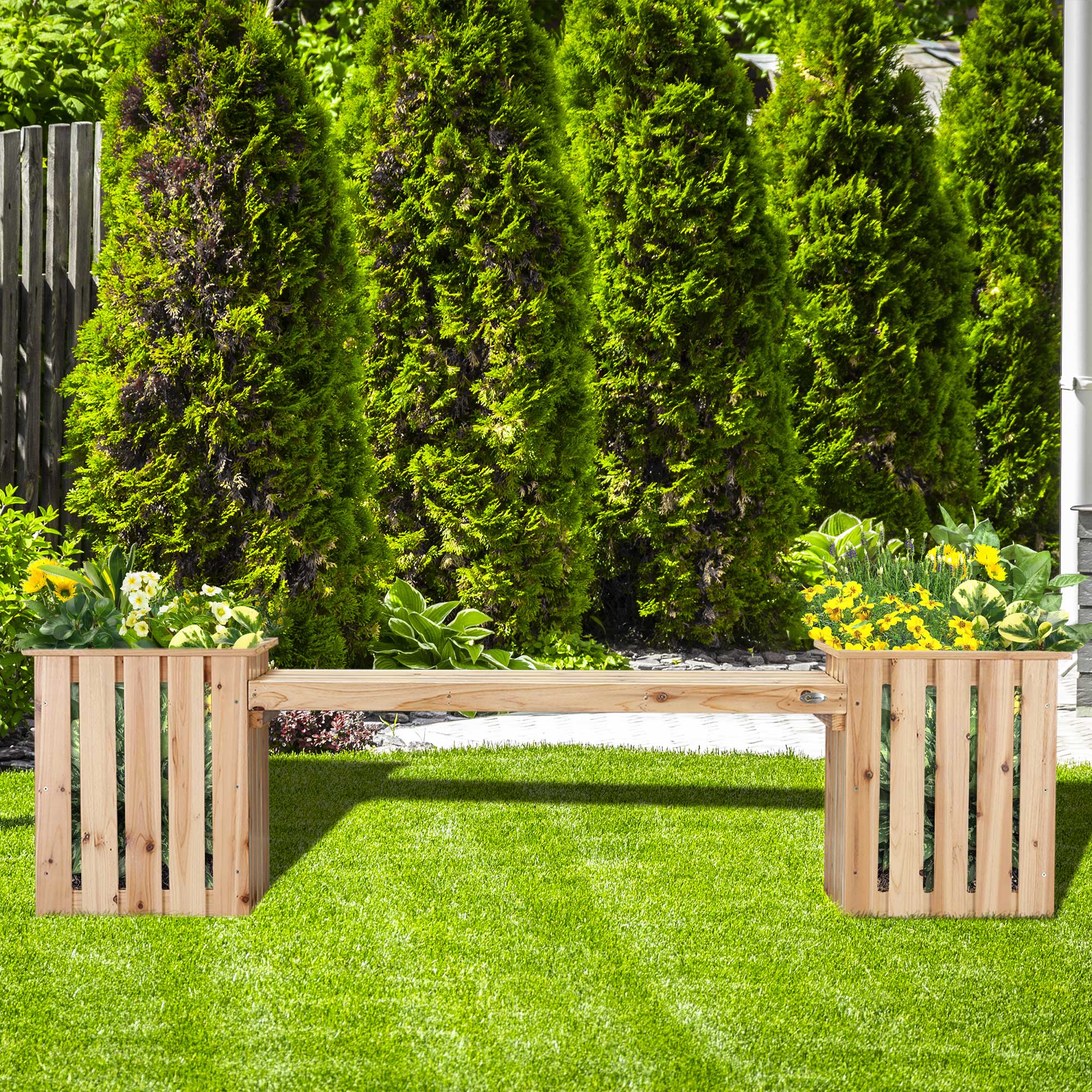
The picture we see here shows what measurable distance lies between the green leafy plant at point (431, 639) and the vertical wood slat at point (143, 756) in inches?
112

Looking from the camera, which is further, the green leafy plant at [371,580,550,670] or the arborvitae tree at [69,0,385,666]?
the green leafy plant at [371,580,550,670]

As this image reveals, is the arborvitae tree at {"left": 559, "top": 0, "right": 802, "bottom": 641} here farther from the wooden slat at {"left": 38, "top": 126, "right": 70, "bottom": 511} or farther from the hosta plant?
the wooden slat at {"left": 38, "top": 126, "right": 70, "bottom": 511}

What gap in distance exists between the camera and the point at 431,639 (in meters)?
6.28

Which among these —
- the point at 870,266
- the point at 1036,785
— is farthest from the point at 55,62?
the point at 1036,785

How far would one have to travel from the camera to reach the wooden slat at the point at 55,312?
667 centimetres

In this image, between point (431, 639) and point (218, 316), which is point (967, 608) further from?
point (218, 316)

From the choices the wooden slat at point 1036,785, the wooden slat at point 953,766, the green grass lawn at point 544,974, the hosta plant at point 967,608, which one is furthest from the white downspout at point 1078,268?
the wooden slat at point 953,766

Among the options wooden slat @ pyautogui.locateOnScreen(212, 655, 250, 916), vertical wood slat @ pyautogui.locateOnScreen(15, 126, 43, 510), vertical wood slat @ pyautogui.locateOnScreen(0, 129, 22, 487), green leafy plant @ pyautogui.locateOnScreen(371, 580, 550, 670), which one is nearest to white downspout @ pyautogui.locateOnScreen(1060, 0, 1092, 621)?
green leafy plant @ pyautogui.locateOnScreen(371, 580, 550, 670)

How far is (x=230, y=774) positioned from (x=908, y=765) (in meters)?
1.88

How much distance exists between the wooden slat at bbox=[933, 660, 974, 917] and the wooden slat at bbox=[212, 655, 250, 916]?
193cm

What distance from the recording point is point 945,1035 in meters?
2.56

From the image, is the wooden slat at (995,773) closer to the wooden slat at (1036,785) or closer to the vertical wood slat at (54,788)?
the wooden slat at (1036,785)

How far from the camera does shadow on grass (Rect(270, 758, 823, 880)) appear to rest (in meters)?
4.36

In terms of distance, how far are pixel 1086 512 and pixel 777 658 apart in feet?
6.77
